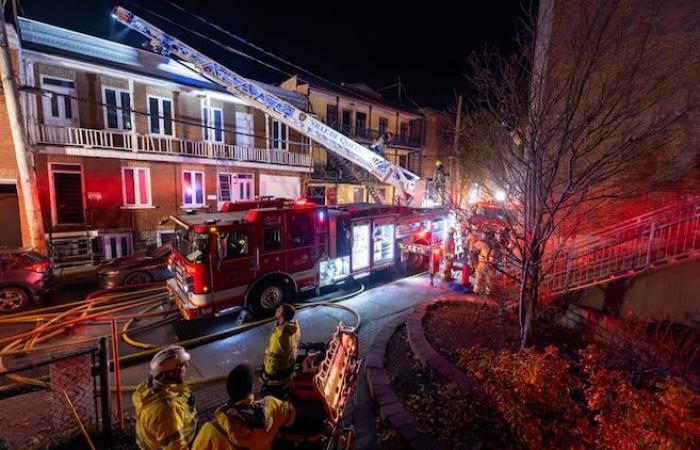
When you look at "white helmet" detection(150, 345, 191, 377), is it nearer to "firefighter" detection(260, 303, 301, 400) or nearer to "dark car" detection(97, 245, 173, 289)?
"firefighter" detection(260, 303, 301, 400)

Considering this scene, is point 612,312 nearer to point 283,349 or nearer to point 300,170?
point 283,349

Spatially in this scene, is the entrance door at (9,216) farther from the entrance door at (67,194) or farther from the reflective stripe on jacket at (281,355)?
the reflective stripe on jacket at (281,355)

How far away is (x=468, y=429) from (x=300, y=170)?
18230 mm

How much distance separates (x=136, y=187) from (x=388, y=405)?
49.4ft

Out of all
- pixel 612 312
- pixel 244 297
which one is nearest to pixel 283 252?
pixel 244 297

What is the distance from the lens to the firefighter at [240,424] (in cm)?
211

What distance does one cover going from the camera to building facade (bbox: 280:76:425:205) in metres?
21.9

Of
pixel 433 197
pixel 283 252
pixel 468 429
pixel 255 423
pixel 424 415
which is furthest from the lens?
pixel 433 197

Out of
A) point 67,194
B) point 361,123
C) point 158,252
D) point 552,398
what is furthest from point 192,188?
point 552,398

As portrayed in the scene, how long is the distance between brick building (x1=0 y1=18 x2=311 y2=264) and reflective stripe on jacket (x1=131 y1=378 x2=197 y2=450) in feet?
30.4

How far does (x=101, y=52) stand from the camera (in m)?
14.0

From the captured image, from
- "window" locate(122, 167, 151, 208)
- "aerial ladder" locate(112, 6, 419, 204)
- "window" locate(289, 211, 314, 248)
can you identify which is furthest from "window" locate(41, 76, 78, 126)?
"window" locate(289, 211, 314, 248)

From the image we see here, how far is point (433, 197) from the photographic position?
45.7ft

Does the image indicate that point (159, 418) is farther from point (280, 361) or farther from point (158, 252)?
point (158, 252)
